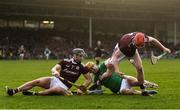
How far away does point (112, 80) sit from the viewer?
1404cm

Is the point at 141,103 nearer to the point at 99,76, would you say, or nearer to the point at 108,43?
the point at 99,76

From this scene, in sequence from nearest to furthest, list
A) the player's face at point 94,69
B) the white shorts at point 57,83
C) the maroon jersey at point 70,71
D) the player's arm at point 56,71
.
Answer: the player's arm at point 56,71 < the white shorts at point 57,83 < the maroon jersey at point 70,71 < the player's face at point 94,69

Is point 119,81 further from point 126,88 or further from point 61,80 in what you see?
point 61,80

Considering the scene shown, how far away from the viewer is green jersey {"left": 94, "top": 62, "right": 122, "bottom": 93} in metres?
14.0

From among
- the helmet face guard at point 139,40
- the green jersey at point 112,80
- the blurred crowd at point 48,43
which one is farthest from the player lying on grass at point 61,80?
the blurred crowd at point 48,43

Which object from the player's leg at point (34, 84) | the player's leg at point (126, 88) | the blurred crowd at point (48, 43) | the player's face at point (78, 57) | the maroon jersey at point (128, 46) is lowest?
the blurred crowd at point (48, 43)

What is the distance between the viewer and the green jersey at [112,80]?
45.9 ft

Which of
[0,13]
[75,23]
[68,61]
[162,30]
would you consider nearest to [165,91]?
[68,61]

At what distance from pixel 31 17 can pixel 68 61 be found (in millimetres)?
56116

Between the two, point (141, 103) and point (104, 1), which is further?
point (104, 1)

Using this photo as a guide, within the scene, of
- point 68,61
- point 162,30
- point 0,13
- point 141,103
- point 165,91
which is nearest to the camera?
point 141,103

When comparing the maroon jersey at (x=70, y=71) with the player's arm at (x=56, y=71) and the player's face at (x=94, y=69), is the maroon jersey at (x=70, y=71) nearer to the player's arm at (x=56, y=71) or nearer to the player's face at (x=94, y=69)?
the player's arm at (x=56, y=71)

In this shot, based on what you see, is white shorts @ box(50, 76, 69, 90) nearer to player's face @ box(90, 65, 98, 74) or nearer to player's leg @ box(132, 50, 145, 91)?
player's face @ box(90, 65, 98, 74)

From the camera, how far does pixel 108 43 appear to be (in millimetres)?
71062
